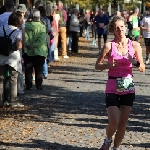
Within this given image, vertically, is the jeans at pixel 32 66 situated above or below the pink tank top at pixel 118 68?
below

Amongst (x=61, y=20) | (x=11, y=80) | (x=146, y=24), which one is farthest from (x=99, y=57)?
(x=61, y=20)

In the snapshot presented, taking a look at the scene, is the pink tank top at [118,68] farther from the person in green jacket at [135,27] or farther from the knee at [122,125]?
the person in green jacket at [135,27]

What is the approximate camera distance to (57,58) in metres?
22.5

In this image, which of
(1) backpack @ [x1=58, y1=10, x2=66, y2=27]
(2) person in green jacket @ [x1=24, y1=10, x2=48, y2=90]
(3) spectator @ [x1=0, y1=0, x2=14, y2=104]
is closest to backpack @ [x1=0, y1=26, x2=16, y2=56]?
(3) spectator @ [x1=0, y1=0, x2=14, y2=104]

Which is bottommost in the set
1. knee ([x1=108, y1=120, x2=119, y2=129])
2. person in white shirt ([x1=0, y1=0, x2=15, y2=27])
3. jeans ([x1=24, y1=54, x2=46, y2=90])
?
jeans ([x1=24, y1=54, x2=46, y2=90])

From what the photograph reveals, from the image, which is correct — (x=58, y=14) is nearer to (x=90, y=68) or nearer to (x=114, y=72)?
(x=90, y=68)

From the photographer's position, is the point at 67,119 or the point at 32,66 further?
the point at 32,66

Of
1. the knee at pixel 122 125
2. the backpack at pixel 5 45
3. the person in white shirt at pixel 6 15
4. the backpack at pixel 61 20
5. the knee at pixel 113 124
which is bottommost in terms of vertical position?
the knee at pixel 122 125

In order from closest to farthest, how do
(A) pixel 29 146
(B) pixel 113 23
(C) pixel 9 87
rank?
(B) pixel 113 23, (A) pixel 29 146, (C) pixel 9 87

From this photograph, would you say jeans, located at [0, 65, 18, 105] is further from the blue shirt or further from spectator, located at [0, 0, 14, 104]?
the blue shirt

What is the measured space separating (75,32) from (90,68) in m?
5.40

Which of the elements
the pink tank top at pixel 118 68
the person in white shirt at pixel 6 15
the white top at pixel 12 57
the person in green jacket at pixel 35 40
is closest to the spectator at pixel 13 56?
the white top at pixel 12 57

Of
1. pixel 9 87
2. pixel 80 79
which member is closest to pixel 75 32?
pixel 80 79

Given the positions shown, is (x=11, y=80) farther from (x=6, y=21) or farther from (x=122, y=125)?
(x=122, y=125)
